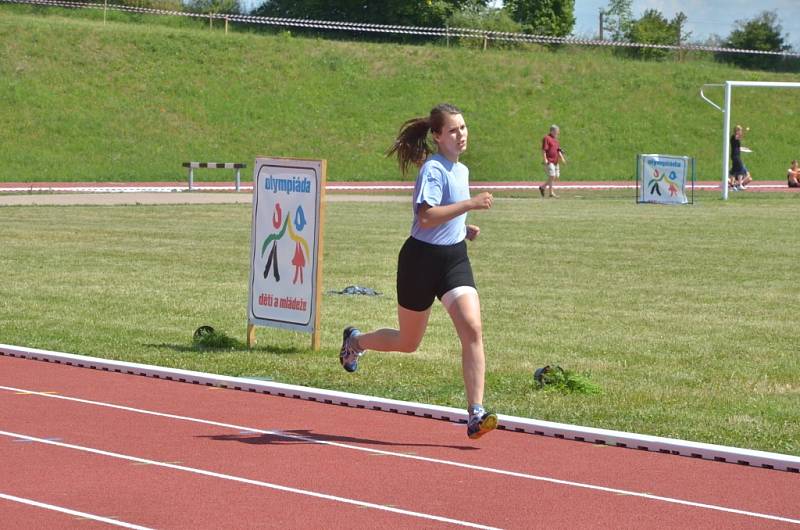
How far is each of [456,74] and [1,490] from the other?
5618 cm

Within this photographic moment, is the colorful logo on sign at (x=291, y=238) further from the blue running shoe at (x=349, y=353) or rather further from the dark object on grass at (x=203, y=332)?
the blue running shoe at (x=349, y=353)

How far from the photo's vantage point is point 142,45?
58562 mm

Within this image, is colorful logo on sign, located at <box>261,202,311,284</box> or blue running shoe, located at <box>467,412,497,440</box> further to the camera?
colorful logo on sign, located at <box>261,202,311,284</box>

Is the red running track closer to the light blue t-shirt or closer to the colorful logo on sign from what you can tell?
the light blue t-shirt

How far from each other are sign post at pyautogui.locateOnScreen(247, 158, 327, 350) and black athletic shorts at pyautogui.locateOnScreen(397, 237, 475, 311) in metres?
3.35

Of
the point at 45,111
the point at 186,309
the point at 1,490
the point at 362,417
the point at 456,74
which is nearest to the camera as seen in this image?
the point at 1,490

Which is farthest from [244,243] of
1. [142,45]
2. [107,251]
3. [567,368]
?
[142,45]

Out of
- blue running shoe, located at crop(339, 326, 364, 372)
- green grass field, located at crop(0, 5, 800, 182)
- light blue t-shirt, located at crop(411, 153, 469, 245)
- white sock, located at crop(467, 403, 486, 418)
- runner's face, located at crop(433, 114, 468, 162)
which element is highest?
green grass field, located at crop(0, 5, 800, 182)

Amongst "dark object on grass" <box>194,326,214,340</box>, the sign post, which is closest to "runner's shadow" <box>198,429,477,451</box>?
the sign post

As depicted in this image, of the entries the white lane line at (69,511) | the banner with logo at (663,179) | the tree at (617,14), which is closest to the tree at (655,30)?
the tree at (617,14)

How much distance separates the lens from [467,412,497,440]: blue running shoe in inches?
320

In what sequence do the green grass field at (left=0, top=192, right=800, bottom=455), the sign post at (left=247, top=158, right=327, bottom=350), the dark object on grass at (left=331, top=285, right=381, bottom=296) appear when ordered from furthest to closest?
the dark object on grass at (left=331, top=285, right=381, bottom=296) → the sign post at (left=247, top=158, right=327, bottom=350) → the green grass field at (left=0, top=192, right=800, bottom=455)

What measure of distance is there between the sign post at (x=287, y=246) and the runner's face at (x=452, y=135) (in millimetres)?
3456

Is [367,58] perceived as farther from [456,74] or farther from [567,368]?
[567,368]
